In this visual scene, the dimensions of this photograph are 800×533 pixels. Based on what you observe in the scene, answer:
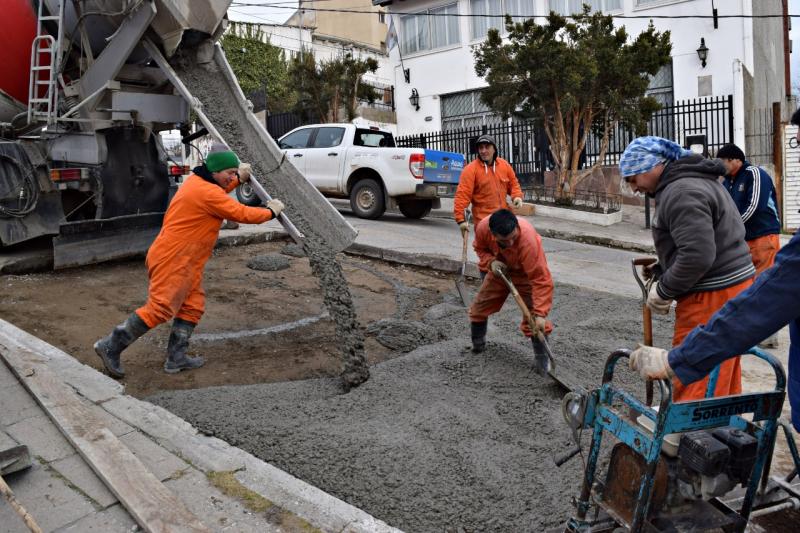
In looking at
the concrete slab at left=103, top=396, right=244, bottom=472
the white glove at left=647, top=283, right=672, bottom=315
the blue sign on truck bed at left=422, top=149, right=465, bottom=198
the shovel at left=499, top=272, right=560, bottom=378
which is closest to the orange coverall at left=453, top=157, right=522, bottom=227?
the shovel at left=499, top=272, right=560, bottom=378

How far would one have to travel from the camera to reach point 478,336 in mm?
5238

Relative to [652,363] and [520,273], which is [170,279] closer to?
[520,273]

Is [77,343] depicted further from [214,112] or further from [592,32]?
[592,32]

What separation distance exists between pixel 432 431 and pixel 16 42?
20.0 feet

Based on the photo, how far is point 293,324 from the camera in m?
6.11

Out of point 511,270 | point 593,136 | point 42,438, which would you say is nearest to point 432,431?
point 511,270

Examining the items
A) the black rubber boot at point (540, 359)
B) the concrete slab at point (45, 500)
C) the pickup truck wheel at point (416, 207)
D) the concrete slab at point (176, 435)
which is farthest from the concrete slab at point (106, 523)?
the pickup truck wheel at point (416, 207)

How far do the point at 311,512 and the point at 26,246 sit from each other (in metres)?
6.32

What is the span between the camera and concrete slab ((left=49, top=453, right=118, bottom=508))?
2.91 metres

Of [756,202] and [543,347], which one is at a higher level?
[756,202]

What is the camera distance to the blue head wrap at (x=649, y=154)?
3.26 metres

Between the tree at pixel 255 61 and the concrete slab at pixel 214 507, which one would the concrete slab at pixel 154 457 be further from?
the tree at pixel 255 61

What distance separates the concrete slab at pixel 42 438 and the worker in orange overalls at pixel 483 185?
4.50m

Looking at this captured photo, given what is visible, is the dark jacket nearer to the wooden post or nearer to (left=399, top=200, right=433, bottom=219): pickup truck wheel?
(left=399, top=200, right=433, bottom=219): pickup truck wheel
